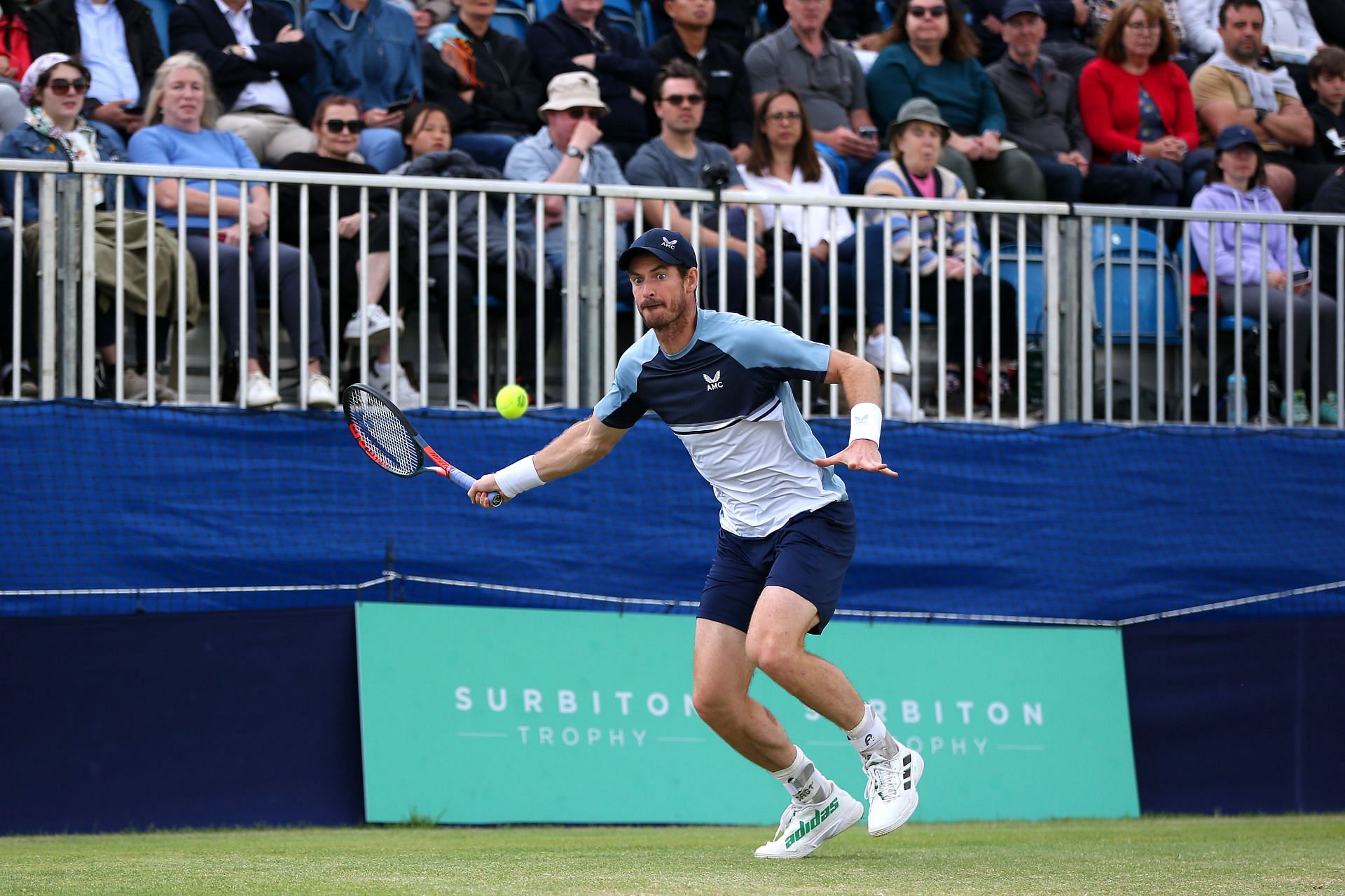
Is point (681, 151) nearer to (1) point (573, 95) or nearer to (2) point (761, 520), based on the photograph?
(1) point (573, 95)

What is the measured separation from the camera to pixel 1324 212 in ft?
40.0

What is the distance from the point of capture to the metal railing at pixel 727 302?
9383 mm

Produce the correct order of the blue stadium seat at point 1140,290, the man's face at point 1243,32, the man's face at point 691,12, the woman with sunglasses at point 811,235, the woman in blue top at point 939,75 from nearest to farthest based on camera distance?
the woman with sunglasses at point 811,235
the blue stadium seat at point 1140,290
the man's face at point 691,12
the woman in blue top at point 939,75
the man's face at point 1243,32

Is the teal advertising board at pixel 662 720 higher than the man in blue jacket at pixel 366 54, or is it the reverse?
the man in blue jacket at pixel 366 54

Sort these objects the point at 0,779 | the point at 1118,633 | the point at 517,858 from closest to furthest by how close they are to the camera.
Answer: the point at 517,858 → the point at 0,779 → the point at 1118,633

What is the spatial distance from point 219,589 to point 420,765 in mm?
1458

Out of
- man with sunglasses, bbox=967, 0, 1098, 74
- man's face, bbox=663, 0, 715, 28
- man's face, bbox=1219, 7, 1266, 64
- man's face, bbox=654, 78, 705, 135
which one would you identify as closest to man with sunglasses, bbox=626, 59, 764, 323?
man's face, bbox=654, 78, 705, 135

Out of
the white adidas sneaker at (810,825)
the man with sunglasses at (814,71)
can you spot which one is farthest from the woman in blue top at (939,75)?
the white adidas sneaker at (810,825)

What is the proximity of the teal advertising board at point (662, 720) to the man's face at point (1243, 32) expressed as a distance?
6192 millimetres

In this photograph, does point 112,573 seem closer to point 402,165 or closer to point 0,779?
point 0,779

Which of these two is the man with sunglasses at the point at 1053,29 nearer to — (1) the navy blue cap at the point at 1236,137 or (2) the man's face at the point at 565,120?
(1) the navy blue cap at the point at 1236,137

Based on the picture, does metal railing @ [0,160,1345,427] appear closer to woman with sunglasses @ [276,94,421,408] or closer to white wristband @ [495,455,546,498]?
woman with sunglasses @ [276,94,421,408]

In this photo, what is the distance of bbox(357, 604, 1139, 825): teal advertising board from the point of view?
9.02 metres

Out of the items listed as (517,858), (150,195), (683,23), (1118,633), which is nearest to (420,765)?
(517,858)
